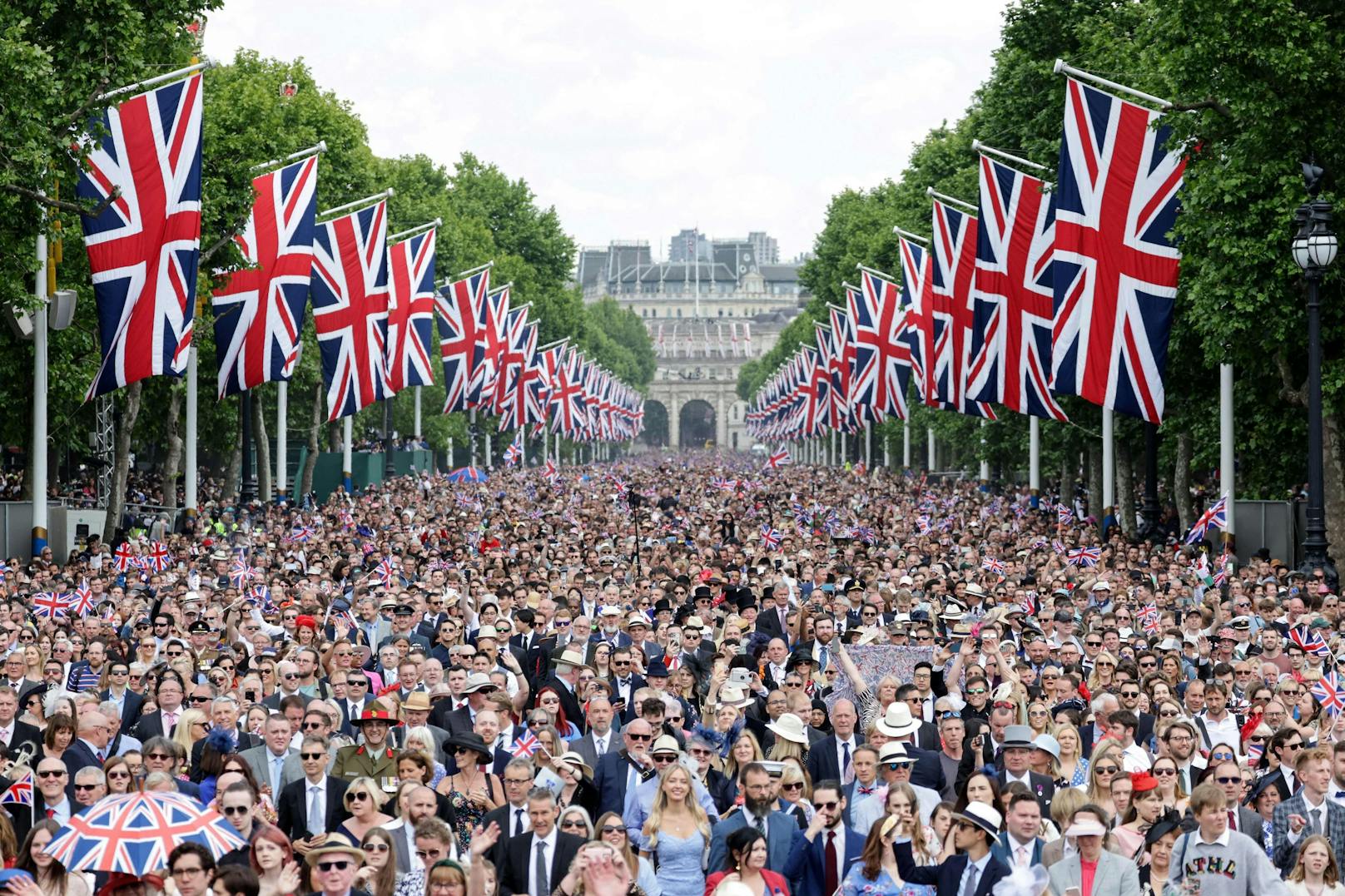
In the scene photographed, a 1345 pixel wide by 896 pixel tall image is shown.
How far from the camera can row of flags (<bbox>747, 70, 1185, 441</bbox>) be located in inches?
1126

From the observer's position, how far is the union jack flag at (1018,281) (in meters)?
33.5

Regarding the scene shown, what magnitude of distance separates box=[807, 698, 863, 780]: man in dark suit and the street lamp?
12279 mm

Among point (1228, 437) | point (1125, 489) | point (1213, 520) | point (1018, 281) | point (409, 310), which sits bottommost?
point (1213, 520)

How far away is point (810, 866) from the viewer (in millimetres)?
11047

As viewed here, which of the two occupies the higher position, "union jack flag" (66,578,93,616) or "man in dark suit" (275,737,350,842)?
"union jack flag" (66,578,93,616)

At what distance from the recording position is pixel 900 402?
53.3 metres

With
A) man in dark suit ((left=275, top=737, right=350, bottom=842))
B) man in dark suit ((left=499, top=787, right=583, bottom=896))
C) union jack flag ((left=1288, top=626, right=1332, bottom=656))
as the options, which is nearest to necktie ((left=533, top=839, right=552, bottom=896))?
man in dark suit ((left=499, top=787, right=583, bottom=896))

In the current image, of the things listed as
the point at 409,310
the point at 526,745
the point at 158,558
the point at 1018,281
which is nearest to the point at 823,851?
the point at 526,745

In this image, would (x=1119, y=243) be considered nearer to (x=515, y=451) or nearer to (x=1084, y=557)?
(x=1084, y=557)

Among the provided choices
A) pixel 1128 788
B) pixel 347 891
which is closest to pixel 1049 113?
pixel 1128 788

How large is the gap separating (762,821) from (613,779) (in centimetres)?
165

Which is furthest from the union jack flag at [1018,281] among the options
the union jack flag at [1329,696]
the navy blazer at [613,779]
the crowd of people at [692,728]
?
the navy blazer at [613,779]

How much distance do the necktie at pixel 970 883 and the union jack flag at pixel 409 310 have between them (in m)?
33.0

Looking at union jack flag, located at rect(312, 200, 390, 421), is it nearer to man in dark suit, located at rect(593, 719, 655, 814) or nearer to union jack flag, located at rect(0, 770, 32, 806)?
union jack flag, located at rect(0, 770, 32, 806)
